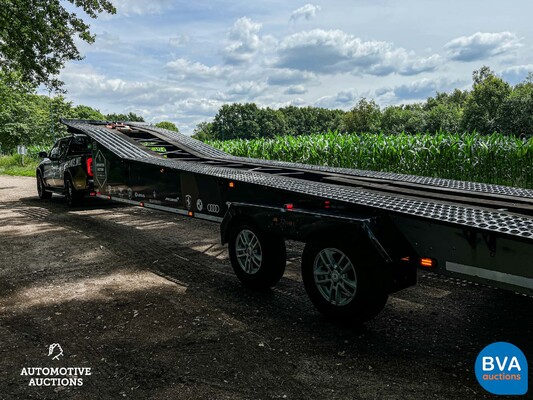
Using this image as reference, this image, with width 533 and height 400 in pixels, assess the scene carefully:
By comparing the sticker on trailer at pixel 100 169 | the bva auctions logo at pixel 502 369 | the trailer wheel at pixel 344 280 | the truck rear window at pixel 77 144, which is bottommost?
the bva auctions logo at pixel 502 369

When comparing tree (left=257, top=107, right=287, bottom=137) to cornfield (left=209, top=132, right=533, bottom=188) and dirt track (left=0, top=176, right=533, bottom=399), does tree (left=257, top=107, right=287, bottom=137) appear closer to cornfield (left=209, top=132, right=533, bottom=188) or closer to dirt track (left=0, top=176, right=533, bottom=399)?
cornfield (left=209, top=132, right=533, bottom=188)

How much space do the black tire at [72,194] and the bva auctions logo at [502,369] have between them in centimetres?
1078

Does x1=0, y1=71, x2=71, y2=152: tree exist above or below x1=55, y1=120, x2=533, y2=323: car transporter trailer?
above

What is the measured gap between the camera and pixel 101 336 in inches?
162

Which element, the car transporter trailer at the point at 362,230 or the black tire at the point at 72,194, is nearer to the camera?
the car transporter trailer at the point at 362,230

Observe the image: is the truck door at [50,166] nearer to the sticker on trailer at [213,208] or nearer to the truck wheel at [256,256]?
the sticker on trailer at [213,208]

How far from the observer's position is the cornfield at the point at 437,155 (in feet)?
43.3

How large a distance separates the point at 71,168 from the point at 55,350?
861cm

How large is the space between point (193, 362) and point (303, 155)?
14.1 metres

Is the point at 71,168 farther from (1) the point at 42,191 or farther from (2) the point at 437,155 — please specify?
(2) the point at 437,155

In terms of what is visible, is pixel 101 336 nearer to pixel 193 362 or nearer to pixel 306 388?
pixel 193 362

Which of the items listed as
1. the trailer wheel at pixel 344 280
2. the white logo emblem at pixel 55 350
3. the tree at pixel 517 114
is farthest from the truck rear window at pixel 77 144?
the tree at pixel 517 114

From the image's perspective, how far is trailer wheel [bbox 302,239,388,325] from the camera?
384 cm

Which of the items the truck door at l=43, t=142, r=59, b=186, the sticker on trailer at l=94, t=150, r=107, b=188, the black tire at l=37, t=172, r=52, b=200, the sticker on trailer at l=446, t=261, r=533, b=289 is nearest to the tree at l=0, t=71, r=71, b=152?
the black tire at l=37, t=172, r=52, b=200
